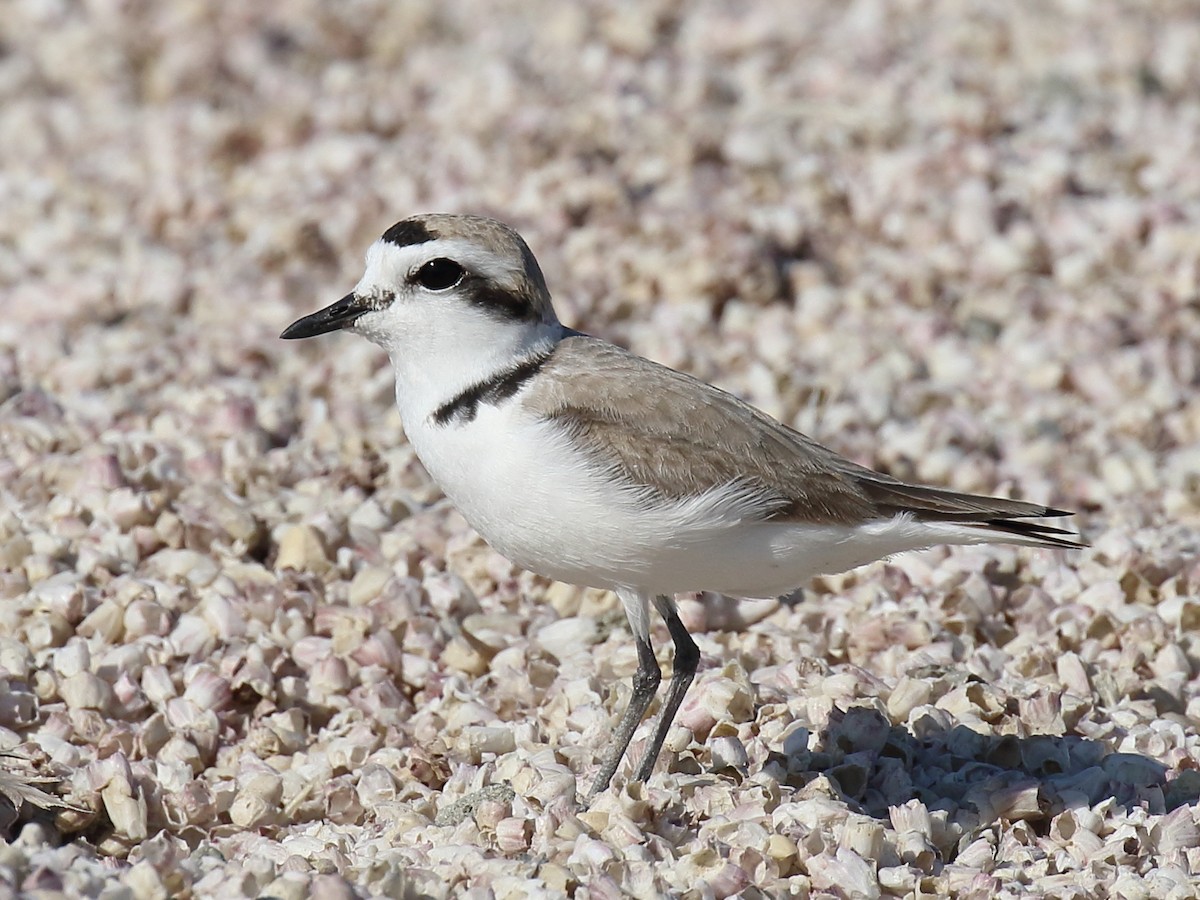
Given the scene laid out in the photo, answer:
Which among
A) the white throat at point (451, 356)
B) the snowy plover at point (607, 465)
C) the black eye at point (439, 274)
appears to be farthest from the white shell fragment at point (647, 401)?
the black eye at point (439, 274)

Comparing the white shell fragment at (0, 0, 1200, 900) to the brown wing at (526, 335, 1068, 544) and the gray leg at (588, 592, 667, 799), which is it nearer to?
the gray leg at (588, 592, 667, 799)

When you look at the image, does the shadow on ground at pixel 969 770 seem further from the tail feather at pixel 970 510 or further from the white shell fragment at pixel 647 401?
the tail feather at pixel 970 510

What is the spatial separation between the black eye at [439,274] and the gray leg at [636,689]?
97cm

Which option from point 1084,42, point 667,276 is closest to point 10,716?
point 667,276

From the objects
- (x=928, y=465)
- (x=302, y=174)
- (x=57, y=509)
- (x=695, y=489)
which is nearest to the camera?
(x=695, y=489)

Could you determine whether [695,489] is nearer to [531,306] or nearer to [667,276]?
[531,306]

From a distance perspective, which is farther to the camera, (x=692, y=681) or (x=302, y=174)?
(x=302, y=174)

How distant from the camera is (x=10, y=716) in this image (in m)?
4.63

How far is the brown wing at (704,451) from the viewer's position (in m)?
4.20

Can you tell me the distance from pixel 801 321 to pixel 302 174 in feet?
8.77

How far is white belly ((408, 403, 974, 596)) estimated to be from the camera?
13.4 feet

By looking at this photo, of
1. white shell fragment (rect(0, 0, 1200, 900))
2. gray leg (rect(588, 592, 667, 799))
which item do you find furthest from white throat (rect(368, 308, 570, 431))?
white shell fragment (rect(0, 0, 1200, 900))

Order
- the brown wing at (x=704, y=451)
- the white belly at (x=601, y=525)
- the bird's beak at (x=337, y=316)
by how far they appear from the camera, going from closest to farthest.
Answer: the white belly at (x=601, y=525) < the brown wing at (x=704, y=451) < the bird's beak at (x=337, y=316)

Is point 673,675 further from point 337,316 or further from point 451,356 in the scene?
point 337,316
